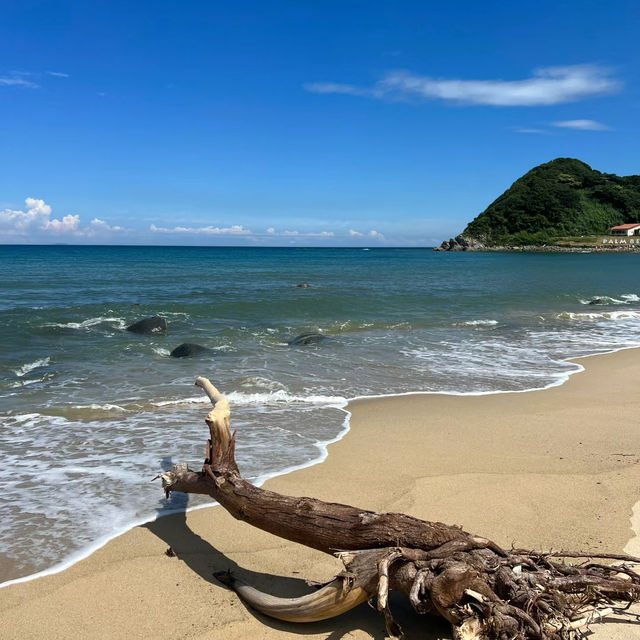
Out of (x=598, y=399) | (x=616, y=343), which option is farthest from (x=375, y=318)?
(x=598, y=399)

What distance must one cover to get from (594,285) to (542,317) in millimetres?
16382

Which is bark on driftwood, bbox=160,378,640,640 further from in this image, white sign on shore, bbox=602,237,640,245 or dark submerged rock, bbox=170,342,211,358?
white sign on shore, bbox=602,237,640,245

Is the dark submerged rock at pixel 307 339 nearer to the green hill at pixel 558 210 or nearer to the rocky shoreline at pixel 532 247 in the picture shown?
the rocky shoreline at pixel 532 247

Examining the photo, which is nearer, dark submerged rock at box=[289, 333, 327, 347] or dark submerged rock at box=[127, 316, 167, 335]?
dark submerged rock at box=[289, 333, 327, 347]

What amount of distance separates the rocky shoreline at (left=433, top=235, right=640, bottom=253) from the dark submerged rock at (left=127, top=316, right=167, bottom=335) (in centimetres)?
9742

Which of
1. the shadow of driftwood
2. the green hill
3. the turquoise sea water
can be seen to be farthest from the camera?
the green hill

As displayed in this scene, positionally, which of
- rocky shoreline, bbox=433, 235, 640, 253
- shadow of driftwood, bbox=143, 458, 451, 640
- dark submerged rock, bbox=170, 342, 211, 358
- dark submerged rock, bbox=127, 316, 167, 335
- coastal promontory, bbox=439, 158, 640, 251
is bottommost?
shadow of driftwood, bbox=143, 458, 451, 640

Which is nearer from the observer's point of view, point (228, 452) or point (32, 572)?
point (32, 572)

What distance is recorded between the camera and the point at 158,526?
4352mm

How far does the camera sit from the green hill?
117 m

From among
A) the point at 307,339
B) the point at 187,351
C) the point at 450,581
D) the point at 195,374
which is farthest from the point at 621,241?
the point at 450,581

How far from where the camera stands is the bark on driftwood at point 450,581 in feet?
8.52

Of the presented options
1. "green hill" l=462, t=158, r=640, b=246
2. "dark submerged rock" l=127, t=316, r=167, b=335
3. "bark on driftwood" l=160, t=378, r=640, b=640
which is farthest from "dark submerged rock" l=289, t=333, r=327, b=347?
"green hill" l=462, t=158, r=640, b=246

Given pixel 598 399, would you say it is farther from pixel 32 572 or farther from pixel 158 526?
pixel 32 572
